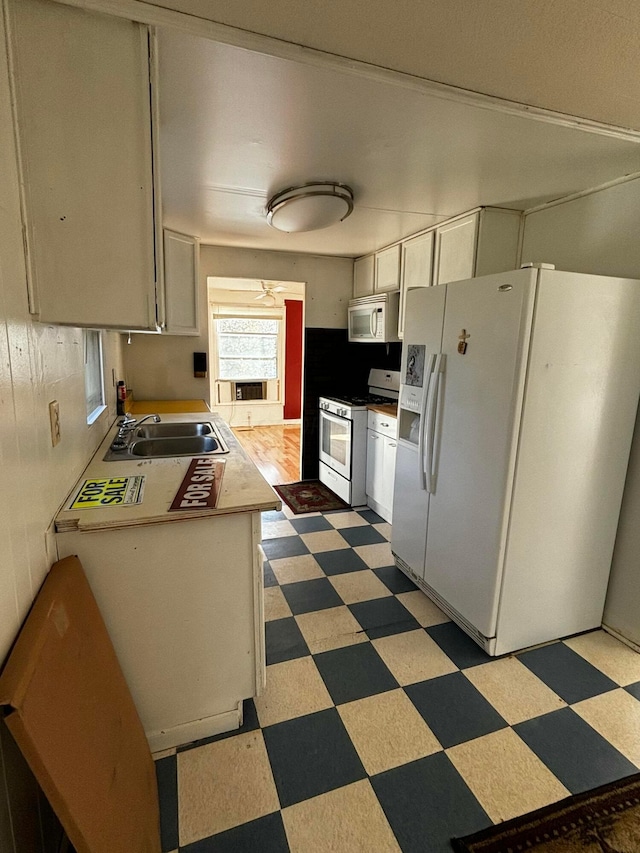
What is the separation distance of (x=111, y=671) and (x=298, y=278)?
350 centimetres

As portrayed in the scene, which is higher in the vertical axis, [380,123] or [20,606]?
[380,123]

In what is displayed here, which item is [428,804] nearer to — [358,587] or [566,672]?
[566,672]

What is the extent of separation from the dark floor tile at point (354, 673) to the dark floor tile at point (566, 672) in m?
0.69

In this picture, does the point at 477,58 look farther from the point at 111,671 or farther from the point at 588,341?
the point at 111,671

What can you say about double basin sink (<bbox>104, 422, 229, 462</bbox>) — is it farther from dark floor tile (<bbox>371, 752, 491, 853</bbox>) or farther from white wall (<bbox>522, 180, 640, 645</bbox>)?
white wall (<bbox>522, 180, 640, 645</bbox>)

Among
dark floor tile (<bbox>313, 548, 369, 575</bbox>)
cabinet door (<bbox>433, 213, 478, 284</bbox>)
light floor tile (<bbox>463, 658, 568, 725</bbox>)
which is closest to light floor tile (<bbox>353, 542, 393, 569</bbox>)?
dark floor tile (<bbox>313, 548, 369, 575</bbox>)

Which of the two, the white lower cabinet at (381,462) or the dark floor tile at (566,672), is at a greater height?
the white lower cabinet at (381,462)

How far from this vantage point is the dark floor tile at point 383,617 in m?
2.12

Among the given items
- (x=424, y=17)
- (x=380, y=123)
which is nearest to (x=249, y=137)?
(x=380, y=123)

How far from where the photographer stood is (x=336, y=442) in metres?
3.86

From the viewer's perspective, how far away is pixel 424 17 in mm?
1104

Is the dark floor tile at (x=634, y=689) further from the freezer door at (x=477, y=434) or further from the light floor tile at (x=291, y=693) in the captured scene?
the light floor tile at (x=291, y=693)

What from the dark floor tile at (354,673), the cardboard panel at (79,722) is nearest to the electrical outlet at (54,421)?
the cardboard panel at (79,722)

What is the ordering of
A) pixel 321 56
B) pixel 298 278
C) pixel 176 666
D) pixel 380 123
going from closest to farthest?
pixel 321 56, pixel 176 666, pixel 380 123, pixel 298 278
